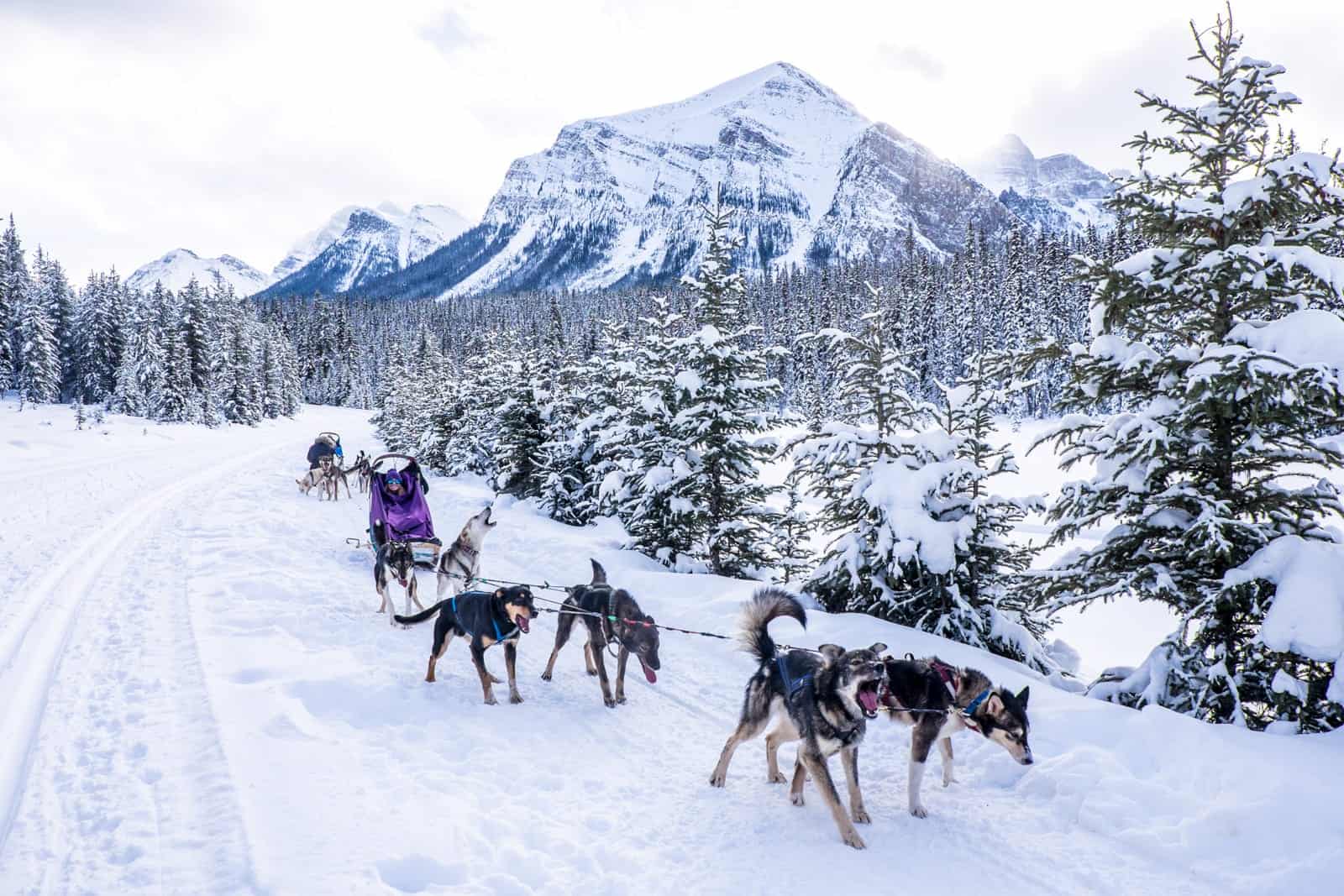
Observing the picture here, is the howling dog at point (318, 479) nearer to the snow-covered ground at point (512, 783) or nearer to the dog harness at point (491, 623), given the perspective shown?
the snow-covered ground at point (512, 783)

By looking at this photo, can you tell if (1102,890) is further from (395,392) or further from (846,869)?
(395,392)

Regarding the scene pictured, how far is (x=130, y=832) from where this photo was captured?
13.2 feet

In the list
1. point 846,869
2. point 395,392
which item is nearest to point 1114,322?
point 846,869

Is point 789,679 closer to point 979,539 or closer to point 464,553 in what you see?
point 979,539

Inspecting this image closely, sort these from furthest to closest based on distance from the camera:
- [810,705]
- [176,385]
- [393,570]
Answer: [176,385], [393,570], [810,705]

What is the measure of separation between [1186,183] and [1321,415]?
2567 mm

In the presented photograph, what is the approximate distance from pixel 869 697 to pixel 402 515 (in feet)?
27.7

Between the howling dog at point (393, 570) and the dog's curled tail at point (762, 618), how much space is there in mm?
5729

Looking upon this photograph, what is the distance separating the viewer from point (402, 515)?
34.5 feet

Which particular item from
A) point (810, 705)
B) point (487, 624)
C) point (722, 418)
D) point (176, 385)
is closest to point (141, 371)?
point (176, 385)

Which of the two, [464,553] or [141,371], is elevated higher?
[141,371]

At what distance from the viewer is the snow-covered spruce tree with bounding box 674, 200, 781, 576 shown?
12227 mm

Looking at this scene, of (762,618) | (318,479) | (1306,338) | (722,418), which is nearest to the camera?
(1306,338)

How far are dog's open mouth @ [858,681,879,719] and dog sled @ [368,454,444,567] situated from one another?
7.55m
